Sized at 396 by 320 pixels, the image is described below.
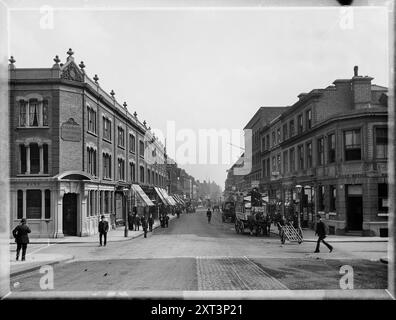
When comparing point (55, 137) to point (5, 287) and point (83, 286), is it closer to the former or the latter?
point (83, 286)

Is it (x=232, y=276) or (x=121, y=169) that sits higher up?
(x=121, y=169)

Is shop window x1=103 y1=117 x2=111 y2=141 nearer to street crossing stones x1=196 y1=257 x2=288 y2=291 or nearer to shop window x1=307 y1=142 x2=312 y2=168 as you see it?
shop window x1=307 y1=142 x2=312 y2=168

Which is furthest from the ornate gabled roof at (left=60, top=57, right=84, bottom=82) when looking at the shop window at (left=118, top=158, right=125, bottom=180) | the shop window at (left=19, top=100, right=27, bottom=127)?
the shop window at (left=118, top=158, right=125, bottom=180)

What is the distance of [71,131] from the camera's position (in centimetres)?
2675

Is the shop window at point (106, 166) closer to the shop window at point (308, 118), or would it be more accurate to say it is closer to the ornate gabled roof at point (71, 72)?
the ornate gabled roof at point (71, 72)

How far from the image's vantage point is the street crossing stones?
33.2 feet

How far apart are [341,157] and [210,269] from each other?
56.8ft

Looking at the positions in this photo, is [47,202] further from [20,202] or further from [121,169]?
[121,169]

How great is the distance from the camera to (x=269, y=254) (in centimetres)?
1736

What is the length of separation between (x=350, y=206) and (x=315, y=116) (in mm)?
8328

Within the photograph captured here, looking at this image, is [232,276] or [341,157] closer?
[232,276]

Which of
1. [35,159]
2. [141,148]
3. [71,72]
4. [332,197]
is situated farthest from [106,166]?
[332,197]
